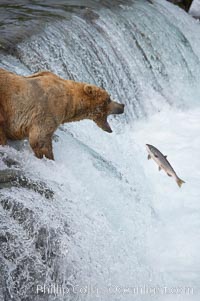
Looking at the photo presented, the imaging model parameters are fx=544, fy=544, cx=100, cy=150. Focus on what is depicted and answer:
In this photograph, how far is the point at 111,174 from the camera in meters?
5.45

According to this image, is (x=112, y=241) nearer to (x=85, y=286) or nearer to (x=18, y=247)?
(x=85, y=286)

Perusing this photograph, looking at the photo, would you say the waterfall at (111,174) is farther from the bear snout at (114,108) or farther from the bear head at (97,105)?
the bear snout at (114,108)

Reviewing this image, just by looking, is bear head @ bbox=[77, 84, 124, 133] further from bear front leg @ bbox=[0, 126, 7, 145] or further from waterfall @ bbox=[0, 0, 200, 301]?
bear front leg @ bbox=[0, 126, 7, 145]

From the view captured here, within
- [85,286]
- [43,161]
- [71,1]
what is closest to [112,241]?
[85,286]

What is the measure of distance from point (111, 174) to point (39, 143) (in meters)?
1.26

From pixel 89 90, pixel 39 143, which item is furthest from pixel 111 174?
pixel 39 143

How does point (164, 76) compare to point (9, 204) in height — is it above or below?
below

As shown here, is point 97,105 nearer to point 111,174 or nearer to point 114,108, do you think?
point 114,108

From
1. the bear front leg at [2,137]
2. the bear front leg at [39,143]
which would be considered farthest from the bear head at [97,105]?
the bear front leg at [2,137]

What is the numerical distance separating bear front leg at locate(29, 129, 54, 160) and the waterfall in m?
0.08

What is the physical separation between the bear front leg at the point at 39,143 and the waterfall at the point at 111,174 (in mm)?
84

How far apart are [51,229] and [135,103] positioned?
4.51 meters

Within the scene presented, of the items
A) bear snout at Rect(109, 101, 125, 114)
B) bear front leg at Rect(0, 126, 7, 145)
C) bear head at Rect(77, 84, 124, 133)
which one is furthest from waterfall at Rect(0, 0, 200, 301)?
bear snout at Rect(109, 101, 125, 114)

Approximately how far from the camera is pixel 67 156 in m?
4.96
